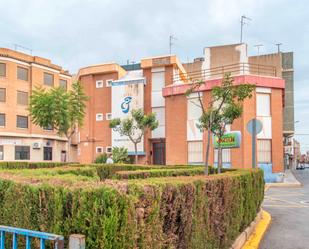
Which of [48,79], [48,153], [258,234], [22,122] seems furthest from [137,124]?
[258,234]

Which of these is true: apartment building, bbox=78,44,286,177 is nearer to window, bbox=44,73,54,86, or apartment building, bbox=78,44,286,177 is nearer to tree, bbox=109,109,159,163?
tree, bbox=109,109,159,163

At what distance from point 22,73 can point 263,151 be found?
29.1 m

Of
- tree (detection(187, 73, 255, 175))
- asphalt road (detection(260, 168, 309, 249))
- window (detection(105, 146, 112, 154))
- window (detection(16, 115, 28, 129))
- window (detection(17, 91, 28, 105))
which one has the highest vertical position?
window (detection(17, 91, 28, 105))

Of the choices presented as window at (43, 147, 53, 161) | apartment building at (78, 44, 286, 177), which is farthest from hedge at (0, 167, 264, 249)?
window at (43, 147, 53, 161)

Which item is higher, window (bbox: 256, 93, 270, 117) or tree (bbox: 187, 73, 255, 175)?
window (bbox: 256, 93, 270, 117)

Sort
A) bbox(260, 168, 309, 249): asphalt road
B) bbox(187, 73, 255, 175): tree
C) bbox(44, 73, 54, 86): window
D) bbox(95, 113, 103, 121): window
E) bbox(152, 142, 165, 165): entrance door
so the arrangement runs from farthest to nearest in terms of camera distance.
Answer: bbox(44, 73, 54, 86): window, bbox(95, 113, 103, 121): window, bbox(152, 142, 165, 165): entrance door, bbox(187, 73, 255, 175): tree, bbox(260, 168, 309, 249): asphalt road

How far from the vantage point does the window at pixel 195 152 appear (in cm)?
2681

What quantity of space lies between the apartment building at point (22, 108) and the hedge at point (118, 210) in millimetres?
36027

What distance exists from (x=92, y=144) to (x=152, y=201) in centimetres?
3155

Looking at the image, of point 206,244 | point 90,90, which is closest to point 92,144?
point 90,90

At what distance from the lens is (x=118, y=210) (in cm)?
280

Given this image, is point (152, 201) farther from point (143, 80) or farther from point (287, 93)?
point (287, 93)

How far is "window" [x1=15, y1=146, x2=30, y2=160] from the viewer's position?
127 feet

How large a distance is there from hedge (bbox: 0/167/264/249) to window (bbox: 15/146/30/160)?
37.5 m
